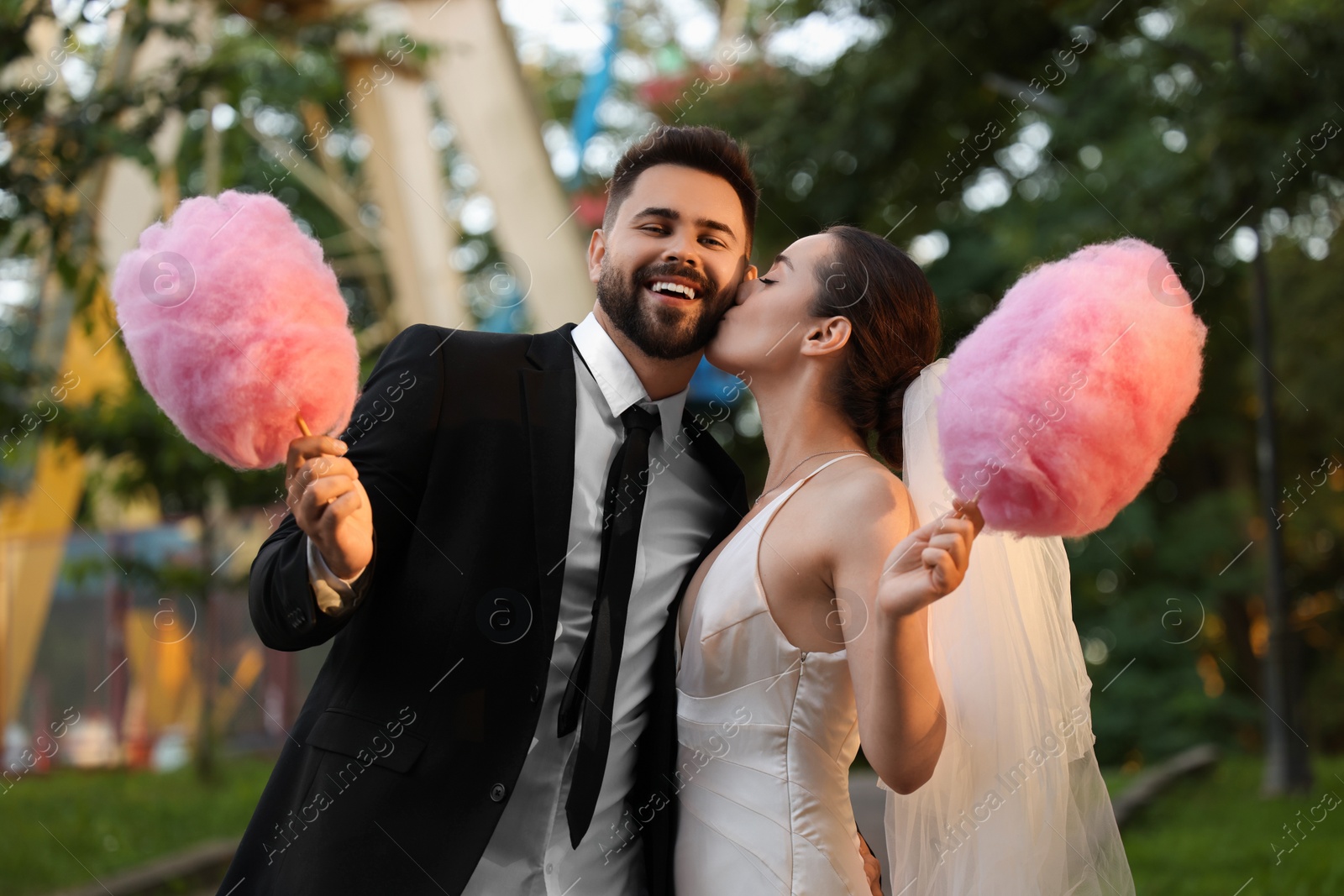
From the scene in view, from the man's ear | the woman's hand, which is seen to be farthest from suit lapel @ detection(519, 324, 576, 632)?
the woman's hand

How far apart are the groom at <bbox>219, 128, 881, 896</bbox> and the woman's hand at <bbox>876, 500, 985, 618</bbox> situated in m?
0.72

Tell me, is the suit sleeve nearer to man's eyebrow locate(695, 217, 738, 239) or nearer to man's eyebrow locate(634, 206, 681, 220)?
man's eyebrow locate(634, 206, 681, 220)

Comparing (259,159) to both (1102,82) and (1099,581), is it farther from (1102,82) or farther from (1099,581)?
(1099,581)

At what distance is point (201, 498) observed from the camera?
31.1ft

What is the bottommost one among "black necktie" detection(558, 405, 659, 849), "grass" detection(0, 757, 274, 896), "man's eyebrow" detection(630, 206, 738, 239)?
"grass" detection(0, 757, 274, 896)

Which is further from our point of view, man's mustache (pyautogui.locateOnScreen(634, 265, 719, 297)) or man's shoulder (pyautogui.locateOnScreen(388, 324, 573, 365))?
man's mustache (pyautogui.locateOnScreen(634, 265, 719, 297))

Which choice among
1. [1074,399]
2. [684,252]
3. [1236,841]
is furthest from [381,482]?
[1236,841]

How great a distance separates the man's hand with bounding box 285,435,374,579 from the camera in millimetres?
1908

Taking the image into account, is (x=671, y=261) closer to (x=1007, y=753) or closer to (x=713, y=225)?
(x=713, y=225)

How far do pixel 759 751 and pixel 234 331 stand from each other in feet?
4.74

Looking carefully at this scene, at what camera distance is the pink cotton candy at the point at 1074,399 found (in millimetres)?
1924

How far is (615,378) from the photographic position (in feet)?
9.21

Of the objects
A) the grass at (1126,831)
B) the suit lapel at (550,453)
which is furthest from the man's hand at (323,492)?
the grass at (1126,831)

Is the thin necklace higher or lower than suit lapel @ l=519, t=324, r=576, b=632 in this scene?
lower
